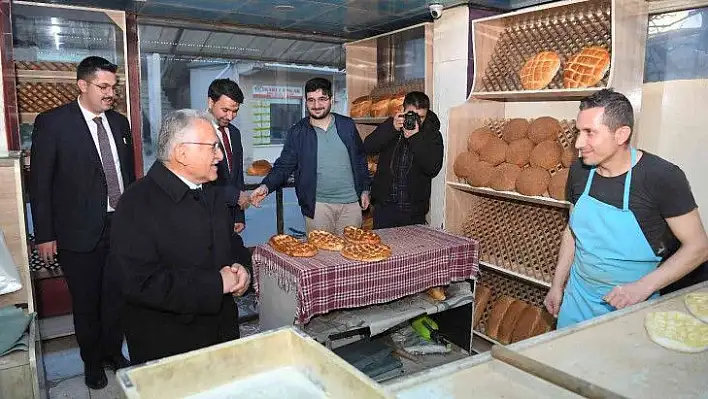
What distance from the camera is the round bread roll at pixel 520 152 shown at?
11.3 ft

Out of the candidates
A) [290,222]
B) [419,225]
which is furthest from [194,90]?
[419,225]

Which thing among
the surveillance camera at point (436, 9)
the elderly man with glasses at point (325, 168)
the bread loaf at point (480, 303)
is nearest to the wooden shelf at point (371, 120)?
the elderly man with glasses at point (325, 168)

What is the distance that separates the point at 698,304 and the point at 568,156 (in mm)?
1602

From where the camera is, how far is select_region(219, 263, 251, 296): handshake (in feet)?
6.08

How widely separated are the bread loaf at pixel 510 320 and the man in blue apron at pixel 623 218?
1.49 m

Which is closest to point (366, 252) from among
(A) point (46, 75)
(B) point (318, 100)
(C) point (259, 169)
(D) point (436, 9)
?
(B) point (318, 100)

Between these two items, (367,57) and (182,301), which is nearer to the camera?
(182,301)

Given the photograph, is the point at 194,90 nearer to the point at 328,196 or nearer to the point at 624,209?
the point at 328,196

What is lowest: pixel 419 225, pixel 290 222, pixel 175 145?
pixel 290 222

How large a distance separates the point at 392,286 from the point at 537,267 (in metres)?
1.11

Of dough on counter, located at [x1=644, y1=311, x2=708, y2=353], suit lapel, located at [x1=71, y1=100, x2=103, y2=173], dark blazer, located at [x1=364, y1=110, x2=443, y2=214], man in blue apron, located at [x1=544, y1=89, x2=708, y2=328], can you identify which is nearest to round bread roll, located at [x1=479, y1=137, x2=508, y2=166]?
dark blazer, located at [x1=364, y1=110, x2=443, y2=214]

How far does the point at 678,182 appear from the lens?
6.18ft

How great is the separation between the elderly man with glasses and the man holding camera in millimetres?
169

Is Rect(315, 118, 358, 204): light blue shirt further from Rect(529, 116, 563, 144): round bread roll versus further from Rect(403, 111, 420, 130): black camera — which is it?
Rect(529, 116, 563, 144): round bread roll
